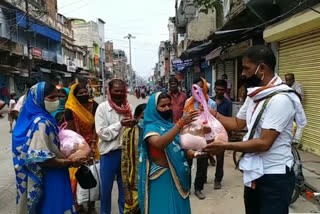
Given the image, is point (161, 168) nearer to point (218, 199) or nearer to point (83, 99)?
point (83, 99)

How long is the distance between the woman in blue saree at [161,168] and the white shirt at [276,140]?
53cm

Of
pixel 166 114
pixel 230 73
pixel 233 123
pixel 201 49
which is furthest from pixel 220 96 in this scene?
pixel 230 73

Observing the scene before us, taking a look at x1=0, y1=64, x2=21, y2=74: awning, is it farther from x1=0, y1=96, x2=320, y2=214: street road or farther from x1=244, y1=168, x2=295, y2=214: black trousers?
x1=244, y1=168, x2=295, y2=214: black trousers

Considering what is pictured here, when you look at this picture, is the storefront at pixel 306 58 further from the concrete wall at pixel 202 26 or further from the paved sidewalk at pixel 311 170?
the concrete wall at pixel 202 26

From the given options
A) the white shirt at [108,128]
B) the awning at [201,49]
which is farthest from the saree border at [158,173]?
the awning at [201,49]

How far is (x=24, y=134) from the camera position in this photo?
2.35 meters

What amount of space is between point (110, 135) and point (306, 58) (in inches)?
223

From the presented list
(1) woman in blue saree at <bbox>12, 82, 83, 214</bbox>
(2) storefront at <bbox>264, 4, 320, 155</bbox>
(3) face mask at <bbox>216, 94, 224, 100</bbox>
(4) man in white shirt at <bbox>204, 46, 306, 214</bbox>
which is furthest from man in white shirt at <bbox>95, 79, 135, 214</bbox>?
(2) storefront at <bbox>264, 4, 320, 155</bbox>

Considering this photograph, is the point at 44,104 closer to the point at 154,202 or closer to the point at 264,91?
the point at 154,202

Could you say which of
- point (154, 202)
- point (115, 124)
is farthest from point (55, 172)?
point (115, 124)

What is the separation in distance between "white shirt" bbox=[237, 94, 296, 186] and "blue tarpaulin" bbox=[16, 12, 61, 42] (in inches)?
971

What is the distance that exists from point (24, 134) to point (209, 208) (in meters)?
2.91

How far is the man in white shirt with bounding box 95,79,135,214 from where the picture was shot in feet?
11.5

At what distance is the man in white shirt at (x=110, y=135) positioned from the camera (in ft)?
11.5
